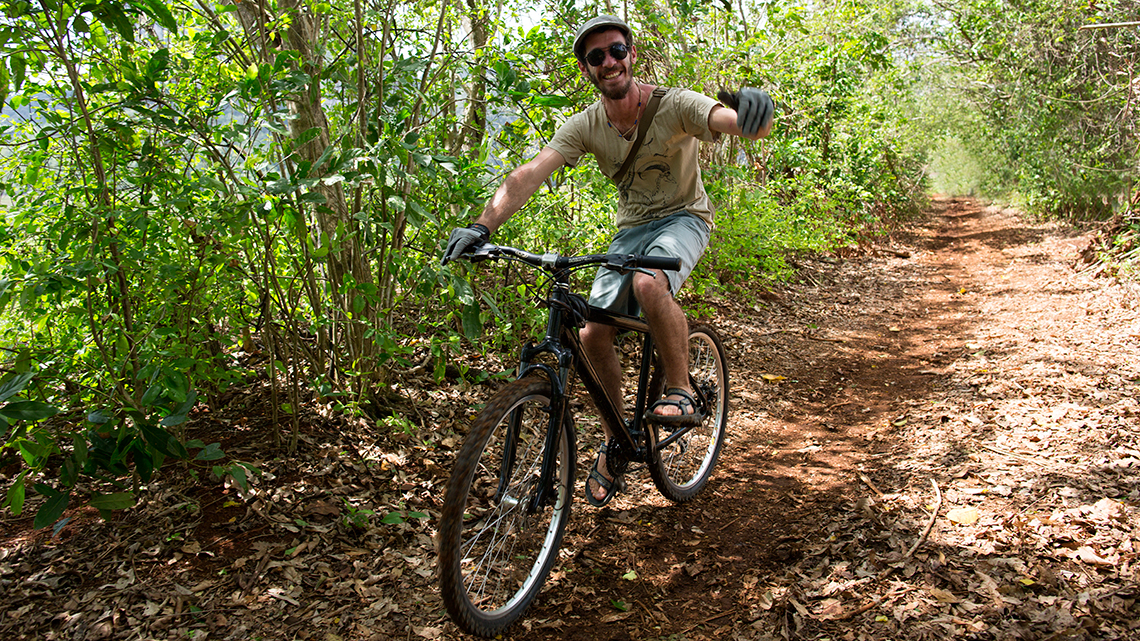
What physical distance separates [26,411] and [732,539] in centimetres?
293

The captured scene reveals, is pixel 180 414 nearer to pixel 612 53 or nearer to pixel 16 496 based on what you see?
pixel 16 496

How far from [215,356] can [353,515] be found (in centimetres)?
98

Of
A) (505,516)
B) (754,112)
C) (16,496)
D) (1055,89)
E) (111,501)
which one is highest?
(1055,89)

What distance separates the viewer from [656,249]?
336 centimetres

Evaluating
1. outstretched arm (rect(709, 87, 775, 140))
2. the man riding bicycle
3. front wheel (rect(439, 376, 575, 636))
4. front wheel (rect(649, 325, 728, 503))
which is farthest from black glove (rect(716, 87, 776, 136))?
front wheel (rect(649, 325, 728, 503))

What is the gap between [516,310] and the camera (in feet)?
15.9

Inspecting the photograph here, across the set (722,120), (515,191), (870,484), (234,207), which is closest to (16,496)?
(234,207)

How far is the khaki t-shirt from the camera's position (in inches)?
137

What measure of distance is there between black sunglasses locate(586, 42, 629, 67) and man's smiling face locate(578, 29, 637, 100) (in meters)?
0.01

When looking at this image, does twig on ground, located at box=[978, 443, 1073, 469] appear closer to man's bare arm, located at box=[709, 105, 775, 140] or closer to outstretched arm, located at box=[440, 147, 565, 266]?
man's bare arm, located at box=[709, 105, 775, 140]

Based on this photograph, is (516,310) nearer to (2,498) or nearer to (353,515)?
(353,515)

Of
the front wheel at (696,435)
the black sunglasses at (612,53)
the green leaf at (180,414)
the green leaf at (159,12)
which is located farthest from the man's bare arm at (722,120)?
the green leaf at (180,414)

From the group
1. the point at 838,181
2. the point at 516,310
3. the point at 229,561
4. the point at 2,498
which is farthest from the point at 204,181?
the point at 838,181

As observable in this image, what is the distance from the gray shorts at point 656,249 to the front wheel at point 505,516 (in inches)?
31.6
